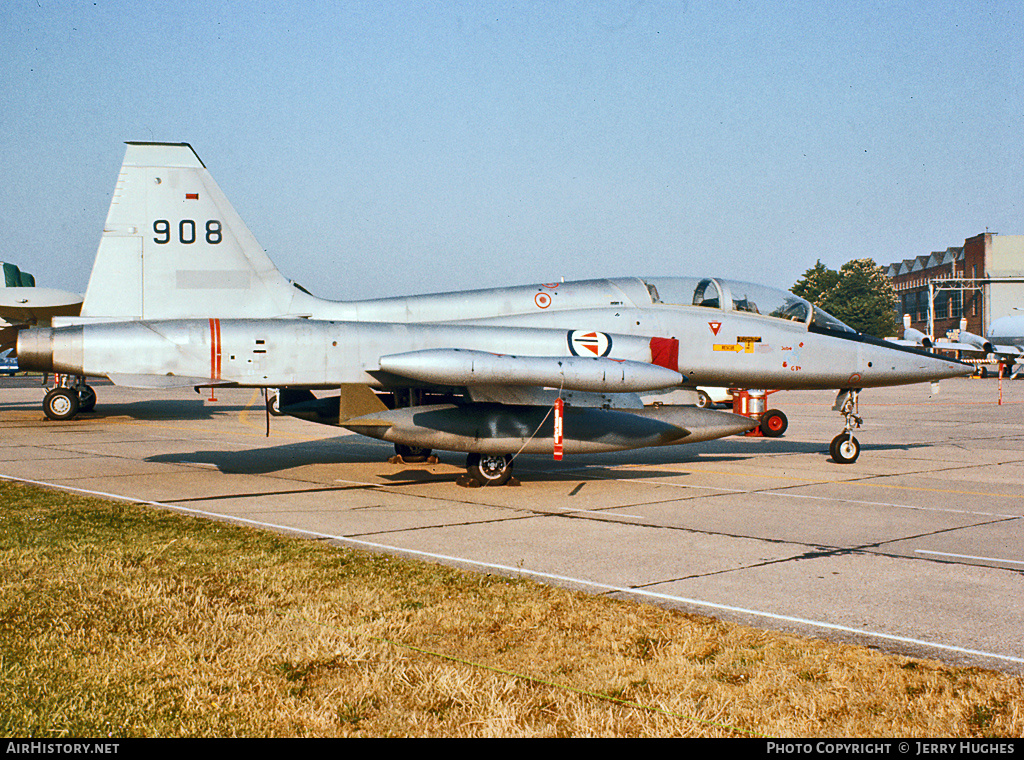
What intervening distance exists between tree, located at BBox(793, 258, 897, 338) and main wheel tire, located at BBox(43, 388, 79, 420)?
8755cm

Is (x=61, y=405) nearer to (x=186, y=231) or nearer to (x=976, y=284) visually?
(x=186, y=231)

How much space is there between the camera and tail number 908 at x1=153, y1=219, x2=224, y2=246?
1223cm

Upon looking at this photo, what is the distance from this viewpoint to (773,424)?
2134cm

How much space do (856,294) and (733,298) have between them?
10129cm

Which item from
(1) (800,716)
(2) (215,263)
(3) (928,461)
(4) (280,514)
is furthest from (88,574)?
(3) (928,461)

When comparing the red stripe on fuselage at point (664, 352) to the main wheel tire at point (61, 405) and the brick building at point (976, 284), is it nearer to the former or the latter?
the main wheel tire at point (61, 405)

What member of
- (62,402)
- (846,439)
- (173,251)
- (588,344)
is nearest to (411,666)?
(588,344)

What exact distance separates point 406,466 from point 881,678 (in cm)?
1075

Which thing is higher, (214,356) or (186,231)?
(186,231)

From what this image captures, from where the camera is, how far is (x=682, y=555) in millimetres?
7781

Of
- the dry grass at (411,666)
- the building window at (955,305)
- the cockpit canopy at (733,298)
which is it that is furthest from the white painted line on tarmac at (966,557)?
the building window at (955,305)

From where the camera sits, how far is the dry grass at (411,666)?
3951mm

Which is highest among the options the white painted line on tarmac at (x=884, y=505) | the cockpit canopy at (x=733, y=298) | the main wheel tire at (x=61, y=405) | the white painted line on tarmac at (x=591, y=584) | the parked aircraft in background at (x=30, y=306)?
the parked aircraft in background at (x=30, y=306)
